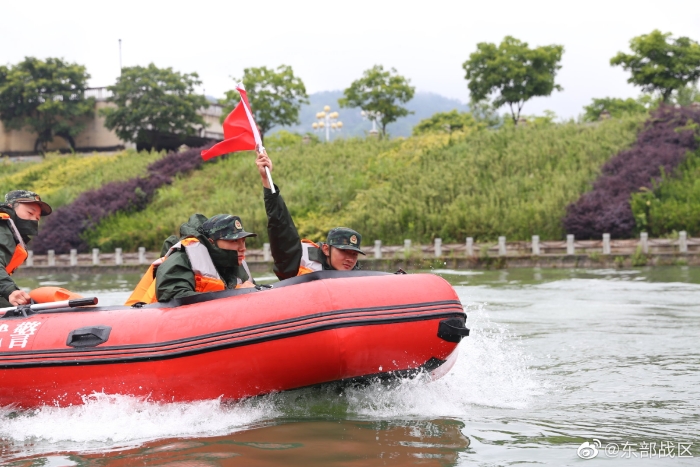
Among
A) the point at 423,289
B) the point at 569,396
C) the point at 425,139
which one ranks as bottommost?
the point at 569,396

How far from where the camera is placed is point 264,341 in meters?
5.92

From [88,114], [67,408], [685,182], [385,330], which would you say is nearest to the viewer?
[385,330]

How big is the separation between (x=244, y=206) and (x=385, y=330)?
25.9 m

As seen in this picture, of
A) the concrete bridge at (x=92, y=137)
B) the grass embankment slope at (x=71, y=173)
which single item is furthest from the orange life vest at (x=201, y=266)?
the concrete bridge at (x=92, y=137)

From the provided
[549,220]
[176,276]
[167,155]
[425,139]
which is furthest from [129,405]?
[167,155]

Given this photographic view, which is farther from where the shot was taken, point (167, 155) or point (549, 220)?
point (167, 155)

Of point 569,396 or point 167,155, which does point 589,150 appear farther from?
point 569,396

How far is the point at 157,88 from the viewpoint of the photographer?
1860 inches

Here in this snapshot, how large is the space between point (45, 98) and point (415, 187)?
32914 millimetres

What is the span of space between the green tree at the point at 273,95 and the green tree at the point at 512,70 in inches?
364

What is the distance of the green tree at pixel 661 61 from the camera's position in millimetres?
38062

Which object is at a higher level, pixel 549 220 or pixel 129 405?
pixel 549 220

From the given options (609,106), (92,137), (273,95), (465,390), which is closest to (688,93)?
(609,106)

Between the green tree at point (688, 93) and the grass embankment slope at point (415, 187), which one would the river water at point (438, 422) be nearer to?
the grass embankment slope at point (415, 187)
